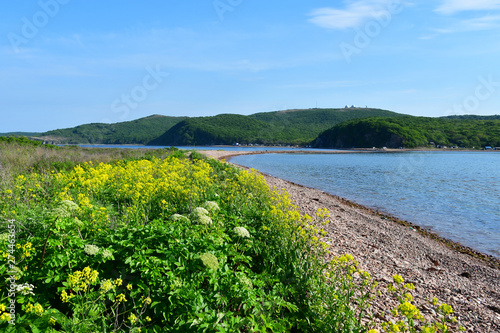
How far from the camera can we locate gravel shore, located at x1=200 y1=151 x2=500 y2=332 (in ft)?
19.7

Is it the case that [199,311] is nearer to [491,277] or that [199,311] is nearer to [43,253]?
[43,253]

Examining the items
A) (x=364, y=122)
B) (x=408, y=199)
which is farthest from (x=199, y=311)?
(x=364, y=122)

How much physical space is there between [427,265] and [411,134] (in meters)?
129

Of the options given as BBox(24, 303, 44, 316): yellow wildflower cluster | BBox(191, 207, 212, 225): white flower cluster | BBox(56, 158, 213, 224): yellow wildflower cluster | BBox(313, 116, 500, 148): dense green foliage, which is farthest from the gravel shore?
BBox(313, 116, 500, 148): dense green foliage

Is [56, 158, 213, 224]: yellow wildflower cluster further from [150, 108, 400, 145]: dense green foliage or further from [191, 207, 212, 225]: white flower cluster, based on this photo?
[150, 108, 400, 145]: dense green foliage

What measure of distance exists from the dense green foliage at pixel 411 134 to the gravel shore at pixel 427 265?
4747 inches

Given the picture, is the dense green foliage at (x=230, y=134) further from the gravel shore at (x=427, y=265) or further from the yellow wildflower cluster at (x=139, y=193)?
the yellow wildflower cluster at (x=139, y=193)

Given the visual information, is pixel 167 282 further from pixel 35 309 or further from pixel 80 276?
pixel 35 309

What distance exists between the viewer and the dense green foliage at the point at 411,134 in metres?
118

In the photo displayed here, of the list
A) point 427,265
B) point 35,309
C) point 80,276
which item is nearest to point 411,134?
point 427,265

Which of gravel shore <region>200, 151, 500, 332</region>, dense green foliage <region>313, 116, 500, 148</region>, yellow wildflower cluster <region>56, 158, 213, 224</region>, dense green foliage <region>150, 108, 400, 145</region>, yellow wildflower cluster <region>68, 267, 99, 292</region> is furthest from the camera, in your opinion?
dense green foliage <region>150, 108, 400, 145</region>

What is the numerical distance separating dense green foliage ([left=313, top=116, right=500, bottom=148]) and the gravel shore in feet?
396

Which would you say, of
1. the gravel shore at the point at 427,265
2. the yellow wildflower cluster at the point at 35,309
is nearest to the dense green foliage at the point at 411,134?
the gravel shore at the point at 427,265

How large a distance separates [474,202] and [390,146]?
112m
